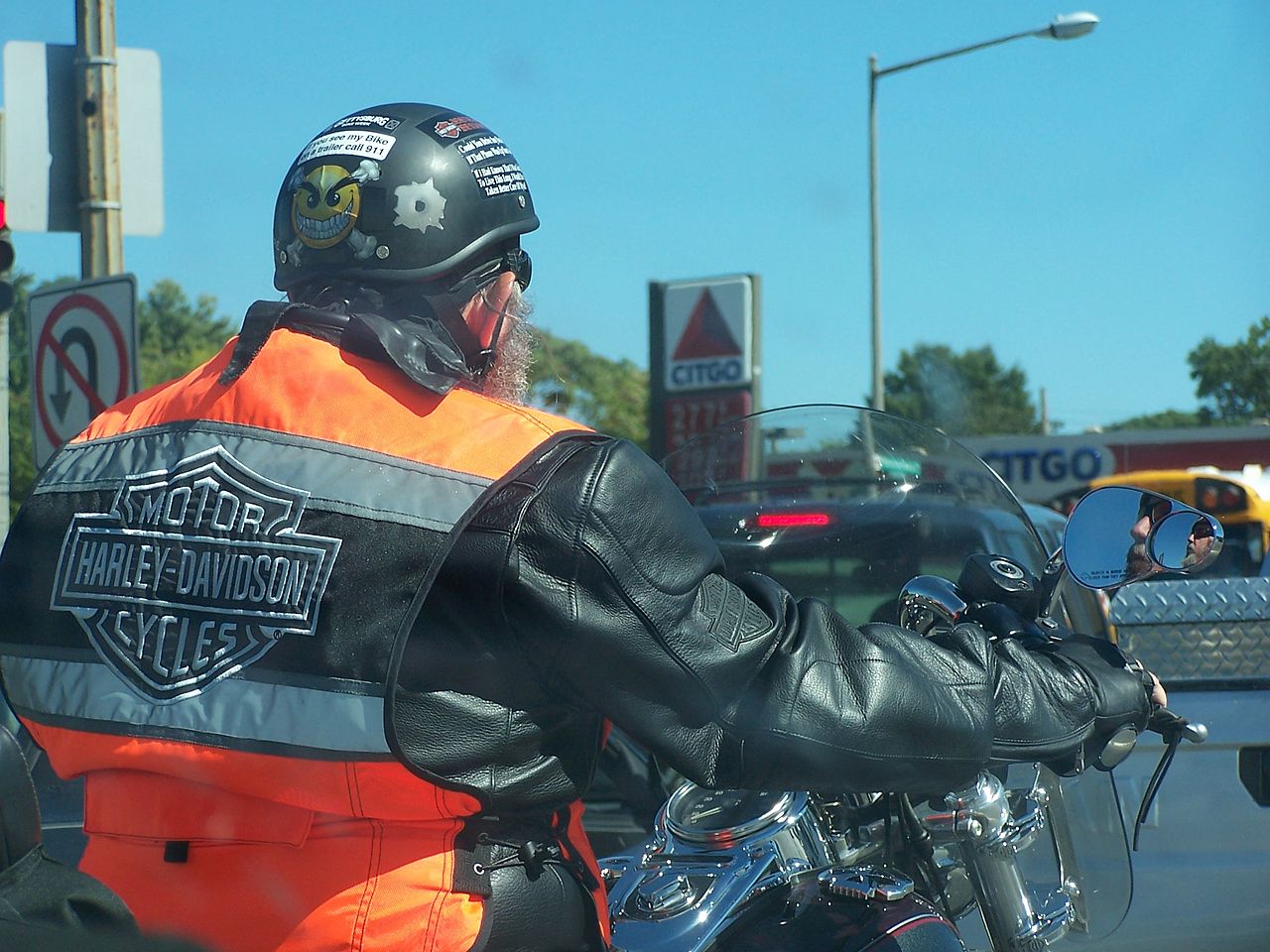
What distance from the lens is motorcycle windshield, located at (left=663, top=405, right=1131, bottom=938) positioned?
259 cm

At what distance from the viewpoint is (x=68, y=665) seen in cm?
160

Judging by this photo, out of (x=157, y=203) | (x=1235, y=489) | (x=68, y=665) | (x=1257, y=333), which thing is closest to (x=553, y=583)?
(x=68, y=665)

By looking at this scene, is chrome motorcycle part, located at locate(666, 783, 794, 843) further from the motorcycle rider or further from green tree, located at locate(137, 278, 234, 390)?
green tree, located at locate(137, 278, 234, 390)

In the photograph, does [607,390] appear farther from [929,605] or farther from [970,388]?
[929,605]

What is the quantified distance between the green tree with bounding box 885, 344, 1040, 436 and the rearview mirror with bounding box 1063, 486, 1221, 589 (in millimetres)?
69724

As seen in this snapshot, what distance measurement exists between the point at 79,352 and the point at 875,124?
14.9 m

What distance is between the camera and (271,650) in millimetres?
1492

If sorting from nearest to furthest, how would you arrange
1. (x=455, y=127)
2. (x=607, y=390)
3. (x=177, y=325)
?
(x=455, y=127) → (x=607, y=390) → (x=177, y=325)

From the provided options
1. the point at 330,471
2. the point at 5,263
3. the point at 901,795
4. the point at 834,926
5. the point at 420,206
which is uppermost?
the point at 5,263

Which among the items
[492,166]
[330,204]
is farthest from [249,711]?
[492,166]

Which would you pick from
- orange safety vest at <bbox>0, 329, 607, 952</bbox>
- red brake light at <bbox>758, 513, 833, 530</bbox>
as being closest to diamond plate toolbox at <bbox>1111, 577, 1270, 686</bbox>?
red brake light at <bbox>758, 513, 833, 530</bbox>

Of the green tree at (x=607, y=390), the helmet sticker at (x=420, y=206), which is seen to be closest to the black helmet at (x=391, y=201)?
the helmet sticker at (x=420, y=206)

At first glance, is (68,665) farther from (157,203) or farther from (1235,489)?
(1235,489)

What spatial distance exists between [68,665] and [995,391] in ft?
300
